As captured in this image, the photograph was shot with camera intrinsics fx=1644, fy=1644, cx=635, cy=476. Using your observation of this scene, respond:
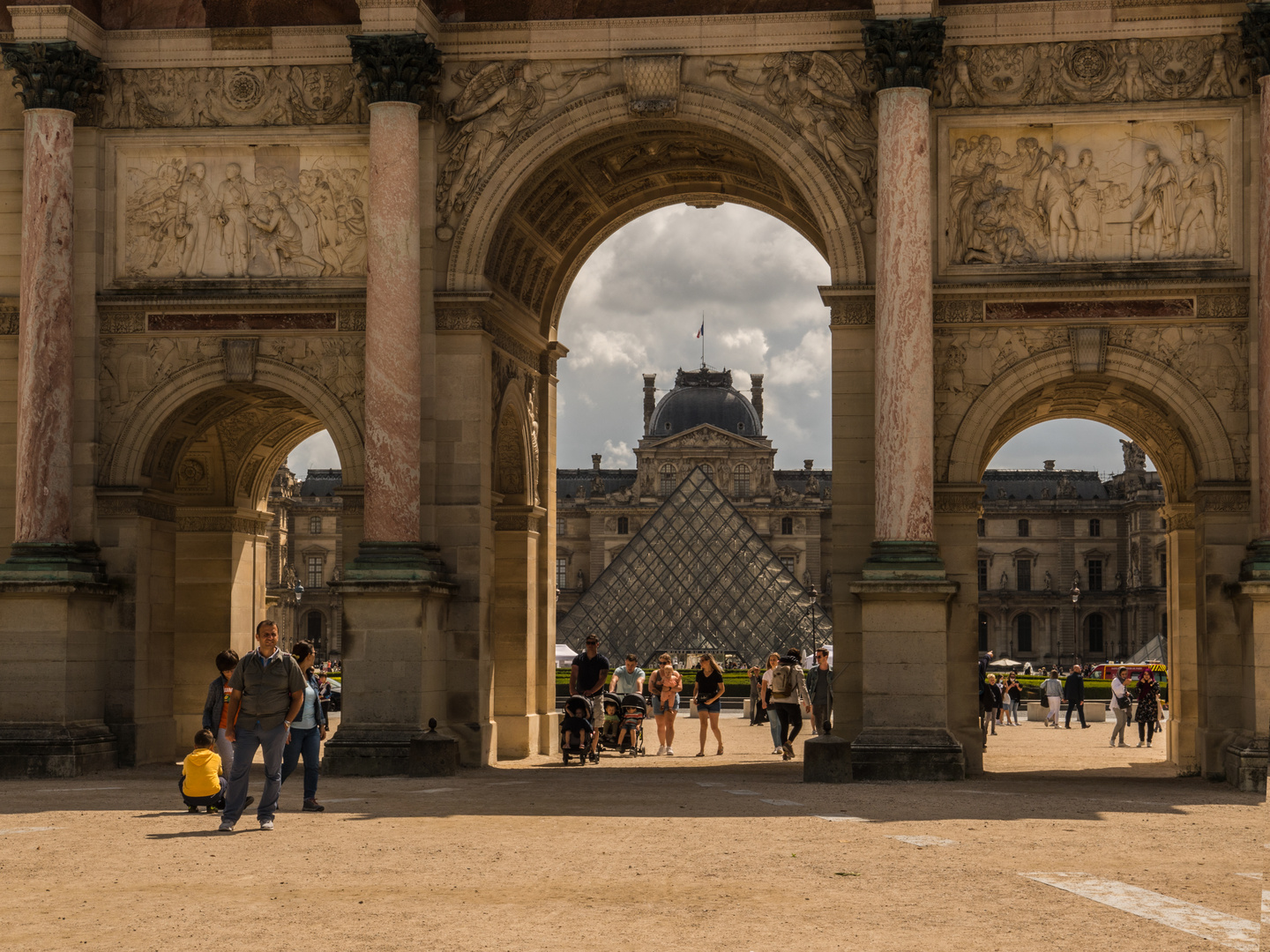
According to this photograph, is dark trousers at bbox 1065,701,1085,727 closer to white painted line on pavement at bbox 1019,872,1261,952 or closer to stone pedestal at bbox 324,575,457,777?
stone pedestal at bbox 324,575,457,777

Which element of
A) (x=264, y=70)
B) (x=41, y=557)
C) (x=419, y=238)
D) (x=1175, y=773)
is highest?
(x=264, y=70)

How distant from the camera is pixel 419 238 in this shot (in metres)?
24.4

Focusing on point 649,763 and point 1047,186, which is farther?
point 649,763

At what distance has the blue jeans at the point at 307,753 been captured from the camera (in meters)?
17.0

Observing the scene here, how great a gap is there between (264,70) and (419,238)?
3709 mm

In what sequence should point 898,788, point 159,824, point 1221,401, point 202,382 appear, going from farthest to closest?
1. point 202,382
2. point 1221,401
3. point 898,788
4. point 159,824

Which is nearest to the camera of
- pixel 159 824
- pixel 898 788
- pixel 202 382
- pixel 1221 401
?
pixel 159 824

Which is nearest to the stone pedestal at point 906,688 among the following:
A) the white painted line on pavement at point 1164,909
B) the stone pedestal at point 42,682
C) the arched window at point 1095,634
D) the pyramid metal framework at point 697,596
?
the white painted line on pavement at point 1164,909

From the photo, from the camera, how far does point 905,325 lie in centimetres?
2288

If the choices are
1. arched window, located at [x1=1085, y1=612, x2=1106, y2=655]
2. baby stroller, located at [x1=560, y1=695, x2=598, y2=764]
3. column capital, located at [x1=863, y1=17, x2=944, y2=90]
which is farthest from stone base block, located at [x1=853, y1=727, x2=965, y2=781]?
arched window, located at [x1=1085, y1=612, x2=1106, y2=655]

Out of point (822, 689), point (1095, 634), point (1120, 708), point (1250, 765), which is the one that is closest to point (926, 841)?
point (1250, 765)

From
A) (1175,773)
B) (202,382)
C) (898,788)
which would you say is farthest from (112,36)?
(1175,773)

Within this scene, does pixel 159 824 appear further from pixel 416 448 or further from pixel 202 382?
pixel 202 382

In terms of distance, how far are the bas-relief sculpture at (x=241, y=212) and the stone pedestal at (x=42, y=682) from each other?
17.1 feet
